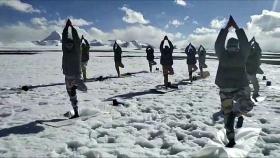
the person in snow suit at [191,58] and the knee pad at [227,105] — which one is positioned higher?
the person in snow suit at [191,58]

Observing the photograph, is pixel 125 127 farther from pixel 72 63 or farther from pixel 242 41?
pixel 242 41

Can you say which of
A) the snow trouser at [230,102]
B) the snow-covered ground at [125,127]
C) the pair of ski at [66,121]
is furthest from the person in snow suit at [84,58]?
the snow trouser at [230,102]

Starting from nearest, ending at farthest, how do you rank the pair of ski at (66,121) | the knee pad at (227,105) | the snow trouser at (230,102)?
the snow trouser at (230,102) → the knee pad at (227,105) → the pair of ski at (66,121)

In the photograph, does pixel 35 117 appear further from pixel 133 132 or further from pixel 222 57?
pixel 222 57

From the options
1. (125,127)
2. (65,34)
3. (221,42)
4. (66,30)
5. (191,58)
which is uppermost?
(66,30)

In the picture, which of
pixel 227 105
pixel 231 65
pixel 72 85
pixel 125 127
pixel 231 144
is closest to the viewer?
pixel 231 144

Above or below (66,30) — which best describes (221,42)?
below

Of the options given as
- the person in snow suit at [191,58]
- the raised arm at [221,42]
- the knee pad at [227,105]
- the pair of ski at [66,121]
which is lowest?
the pair of ski at [66,121]

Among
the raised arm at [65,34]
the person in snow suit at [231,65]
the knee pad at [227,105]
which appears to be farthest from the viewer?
the raised arm at [65,34]

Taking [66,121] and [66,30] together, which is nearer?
[66,121]

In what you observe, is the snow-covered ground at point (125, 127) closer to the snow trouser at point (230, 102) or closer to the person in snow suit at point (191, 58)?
the snow trouser at point (230, 102)

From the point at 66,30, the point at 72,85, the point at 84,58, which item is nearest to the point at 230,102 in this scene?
the point at 72,85

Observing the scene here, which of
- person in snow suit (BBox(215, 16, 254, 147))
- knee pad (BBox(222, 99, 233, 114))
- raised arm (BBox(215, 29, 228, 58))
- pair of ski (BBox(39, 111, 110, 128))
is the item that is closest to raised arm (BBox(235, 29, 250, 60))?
person in snow suit (BBox(215, 16, 254, 147))

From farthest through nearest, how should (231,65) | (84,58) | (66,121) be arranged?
(84,58)
(66,121)
(231,65)
